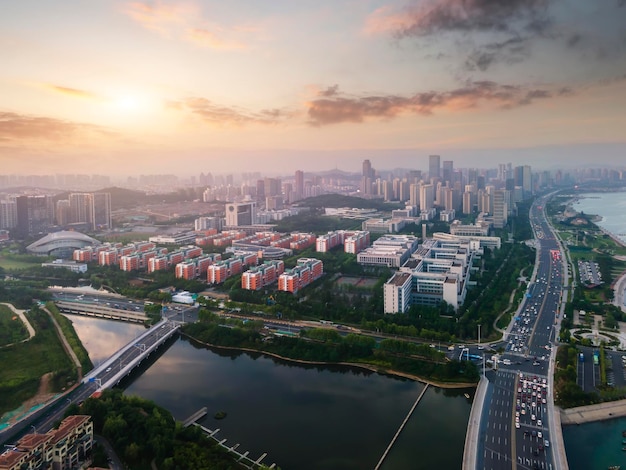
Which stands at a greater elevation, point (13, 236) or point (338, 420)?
point (13, 236)

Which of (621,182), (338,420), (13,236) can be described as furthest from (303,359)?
(621,182)

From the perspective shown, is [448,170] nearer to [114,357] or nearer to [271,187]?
[271,187]

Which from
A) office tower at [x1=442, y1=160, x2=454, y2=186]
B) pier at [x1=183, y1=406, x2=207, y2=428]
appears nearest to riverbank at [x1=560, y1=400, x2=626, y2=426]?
pier at [x1=183, y1=406, x2=207, y2=428]

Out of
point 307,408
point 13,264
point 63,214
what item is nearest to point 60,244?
point 13,264

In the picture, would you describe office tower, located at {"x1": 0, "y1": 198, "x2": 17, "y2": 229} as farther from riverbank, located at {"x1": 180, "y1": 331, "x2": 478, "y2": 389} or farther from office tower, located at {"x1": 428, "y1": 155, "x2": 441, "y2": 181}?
office tower, located at {"x1": 428, "y1": 155, "x2": 441, "y2": 181}

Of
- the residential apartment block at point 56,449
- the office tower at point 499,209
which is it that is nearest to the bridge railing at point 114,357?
the residential apartment block at point 56,449

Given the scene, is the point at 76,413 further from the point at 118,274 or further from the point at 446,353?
the point at 118,274
